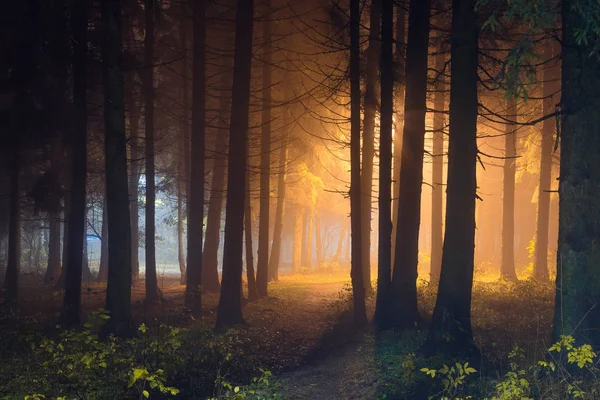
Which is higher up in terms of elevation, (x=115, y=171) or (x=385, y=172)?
(x=385, y=172)

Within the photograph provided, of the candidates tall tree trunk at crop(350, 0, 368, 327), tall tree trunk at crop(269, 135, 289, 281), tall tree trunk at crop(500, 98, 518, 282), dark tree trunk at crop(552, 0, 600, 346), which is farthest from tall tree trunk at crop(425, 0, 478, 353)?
tall tree trunk at crop(500, 98, 518, 282)

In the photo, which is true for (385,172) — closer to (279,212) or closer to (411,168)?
(411,168)

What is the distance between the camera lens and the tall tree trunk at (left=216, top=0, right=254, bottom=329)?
1346 centimetres

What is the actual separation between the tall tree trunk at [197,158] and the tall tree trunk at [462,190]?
892 centimetres

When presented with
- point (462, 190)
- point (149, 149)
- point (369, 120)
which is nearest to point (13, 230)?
point (149, 149)

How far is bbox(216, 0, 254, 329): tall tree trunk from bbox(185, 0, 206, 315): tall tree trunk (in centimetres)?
255

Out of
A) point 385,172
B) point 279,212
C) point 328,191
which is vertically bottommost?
point 279,212

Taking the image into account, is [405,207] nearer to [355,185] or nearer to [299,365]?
[355,185]

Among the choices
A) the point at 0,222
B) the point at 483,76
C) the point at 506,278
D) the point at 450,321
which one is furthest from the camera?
the point at 0,222

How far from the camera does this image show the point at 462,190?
9148 mm

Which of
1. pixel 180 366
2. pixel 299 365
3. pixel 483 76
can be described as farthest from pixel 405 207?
pixel 483 76

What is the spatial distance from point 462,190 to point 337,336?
6.07m

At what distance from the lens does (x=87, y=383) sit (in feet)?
25.4

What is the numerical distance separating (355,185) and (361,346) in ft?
14.7
